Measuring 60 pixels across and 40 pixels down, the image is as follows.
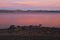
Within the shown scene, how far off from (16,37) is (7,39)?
0.50m

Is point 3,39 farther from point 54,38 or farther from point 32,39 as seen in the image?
point 54,38

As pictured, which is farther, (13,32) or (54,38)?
(13,32)

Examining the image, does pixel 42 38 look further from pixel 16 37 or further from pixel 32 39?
pixel 16 37

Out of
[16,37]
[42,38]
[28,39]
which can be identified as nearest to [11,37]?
[16,37]

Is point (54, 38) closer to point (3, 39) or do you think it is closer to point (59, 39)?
point (59, 39)

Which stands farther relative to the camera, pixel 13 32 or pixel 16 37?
pixel 13 32

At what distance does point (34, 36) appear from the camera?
11.1m

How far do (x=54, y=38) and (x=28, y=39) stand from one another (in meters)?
1.38

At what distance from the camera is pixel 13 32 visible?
12.5 metres

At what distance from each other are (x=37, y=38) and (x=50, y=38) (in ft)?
2.24

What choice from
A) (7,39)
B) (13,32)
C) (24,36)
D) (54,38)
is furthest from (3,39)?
(54,38)

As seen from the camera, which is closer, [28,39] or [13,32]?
[28,39]

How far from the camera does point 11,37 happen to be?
1102cm

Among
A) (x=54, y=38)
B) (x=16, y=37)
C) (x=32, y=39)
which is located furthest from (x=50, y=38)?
(x=16, y=37)
